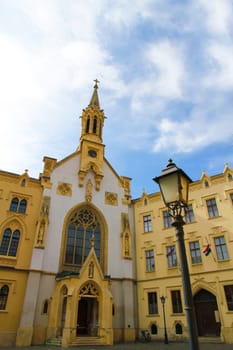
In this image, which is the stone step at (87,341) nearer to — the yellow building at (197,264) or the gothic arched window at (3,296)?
the yellow building at (197,264)

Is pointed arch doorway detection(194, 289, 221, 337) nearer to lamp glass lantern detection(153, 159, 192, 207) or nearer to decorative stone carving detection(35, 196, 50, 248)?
decorative stone carving detection(35, 196, 50, 248)

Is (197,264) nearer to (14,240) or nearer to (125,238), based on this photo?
(125,238)

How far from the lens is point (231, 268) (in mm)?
20094

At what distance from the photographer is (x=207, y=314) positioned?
67.1 feet

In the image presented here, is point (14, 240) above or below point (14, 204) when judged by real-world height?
below

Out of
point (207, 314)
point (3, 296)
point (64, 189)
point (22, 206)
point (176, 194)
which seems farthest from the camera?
point (64, 189)

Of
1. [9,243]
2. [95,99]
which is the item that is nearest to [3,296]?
→ [9,243]

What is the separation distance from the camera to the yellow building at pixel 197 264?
20.2 meters

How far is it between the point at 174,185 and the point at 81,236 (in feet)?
68.8

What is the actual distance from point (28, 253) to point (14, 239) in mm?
1734

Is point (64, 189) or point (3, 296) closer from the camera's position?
point (3, 296)

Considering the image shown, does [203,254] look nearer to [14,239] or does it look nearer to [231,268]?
[231,268]

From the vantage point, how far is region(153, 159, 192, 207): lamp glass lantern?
5535mm

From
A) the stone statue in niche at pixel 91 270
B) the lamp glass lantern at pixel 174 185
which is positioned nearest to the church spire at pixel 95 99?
the stone statue in niche at pixel 91 270
